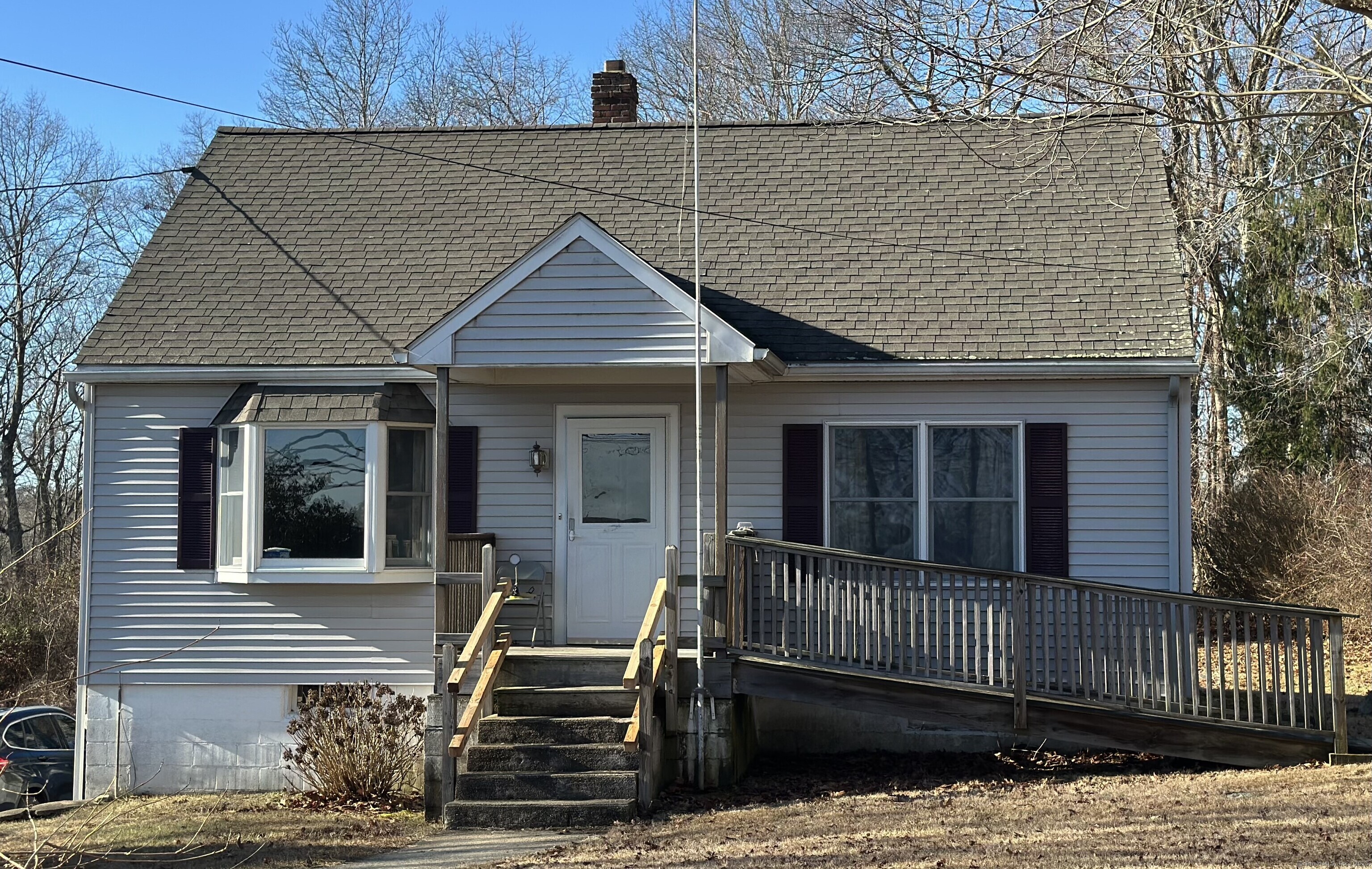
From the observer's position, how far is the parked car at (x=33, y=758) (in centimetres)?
1411

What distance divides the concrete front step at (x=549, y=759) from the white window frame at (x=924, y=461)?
326 centimetres

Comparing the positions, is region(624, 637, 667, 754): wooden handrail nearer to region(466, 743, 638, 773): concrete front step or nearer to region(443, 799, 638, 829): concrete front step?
region(466, 743, 638, 773): concrete front step

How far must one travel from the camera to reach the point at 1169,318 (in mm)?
12375

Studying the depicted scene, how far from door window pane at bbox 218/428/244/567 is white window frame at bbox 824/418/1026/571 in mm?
5436

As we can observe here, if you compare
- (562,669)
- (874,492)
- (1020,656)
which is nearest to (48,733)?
(562,669)

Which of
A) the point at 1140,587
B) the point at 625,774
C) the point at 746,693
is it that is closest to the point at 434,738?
the point at 625,774

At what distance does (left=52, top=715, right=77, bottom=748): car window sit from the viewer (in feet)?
49.0

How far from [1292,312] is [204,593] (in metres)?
17.1

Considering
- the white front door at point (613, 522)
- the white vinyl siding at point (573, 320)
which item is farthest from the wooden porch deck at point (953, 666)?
the white vinyl siding at point (573, 320)

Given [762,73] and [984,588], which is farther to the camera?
[762,73]

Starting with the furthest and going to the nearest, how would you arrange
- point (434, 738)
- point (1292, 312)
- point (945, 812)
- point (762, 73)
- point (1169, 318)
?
point (762, 73) < point (1292, 312) < point (1169, 318) < point (434, 738) < point (945, 812)

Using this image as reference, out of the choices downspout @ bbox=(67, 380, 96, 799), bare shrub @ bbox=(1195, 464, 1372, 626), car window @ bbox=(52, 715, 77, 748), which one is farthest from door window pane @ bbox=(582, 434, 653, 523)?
bare shrub @ bbox=(1195, 464, 1372, 626)

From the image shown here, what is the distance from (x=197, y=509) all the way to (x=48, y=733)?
4.02m

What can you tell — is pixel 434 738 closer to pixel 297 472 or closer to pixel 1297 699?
pixel 297 472
